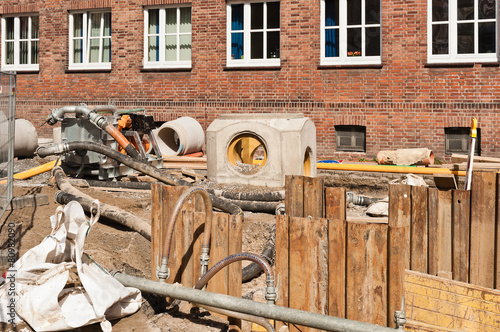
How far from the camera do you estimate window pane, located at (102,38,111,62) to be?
18.7m

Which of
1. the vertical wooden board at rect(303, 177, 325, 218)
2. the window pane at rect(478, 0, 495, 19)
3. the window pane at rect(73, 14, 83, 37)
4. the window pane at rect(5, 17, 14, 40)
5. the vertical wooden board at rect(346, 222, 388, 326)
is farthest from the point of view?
the window pane at rect(5, 17, 14, 40)

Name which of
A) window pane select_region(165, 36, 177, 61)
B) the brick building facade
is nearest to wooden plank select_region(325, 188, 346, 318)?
the brick building facade

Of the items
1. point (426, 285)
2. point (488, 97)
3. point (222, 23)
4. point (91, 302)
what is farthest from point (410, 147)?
point (91, 302)

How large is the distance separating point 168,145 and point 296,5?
487 cm

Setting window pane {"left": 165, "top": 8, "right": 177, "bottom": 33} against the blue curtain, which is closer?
the blue curtain

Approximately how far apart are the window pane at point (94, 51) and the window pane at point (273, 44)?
556 centimetres

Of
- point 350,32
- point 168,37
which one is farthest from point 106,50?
point 350,32

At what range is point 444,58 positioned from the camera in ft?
48.9

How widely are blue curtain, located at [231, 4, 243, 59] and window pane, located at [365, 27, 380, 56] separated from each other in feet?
11.2

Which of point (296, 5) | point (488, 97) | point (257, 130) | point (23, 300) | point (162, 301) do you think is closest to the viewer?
point (23, 300)

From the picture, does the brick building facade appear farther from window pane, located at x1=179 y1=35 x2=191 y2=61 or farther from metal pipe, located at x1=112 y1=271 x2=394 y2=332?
metal pipe, located at x1=112 y1=271 x2=394 y2=332

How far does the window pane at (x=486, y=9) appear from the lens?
14485 mm

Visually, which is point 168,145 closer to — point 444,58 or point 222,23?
point 222,23

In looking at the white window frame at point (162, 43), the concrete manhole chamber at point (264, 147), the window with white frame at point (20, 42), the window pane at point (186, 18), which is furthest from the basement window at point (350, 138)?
the window with white frame at point (20, 42)
